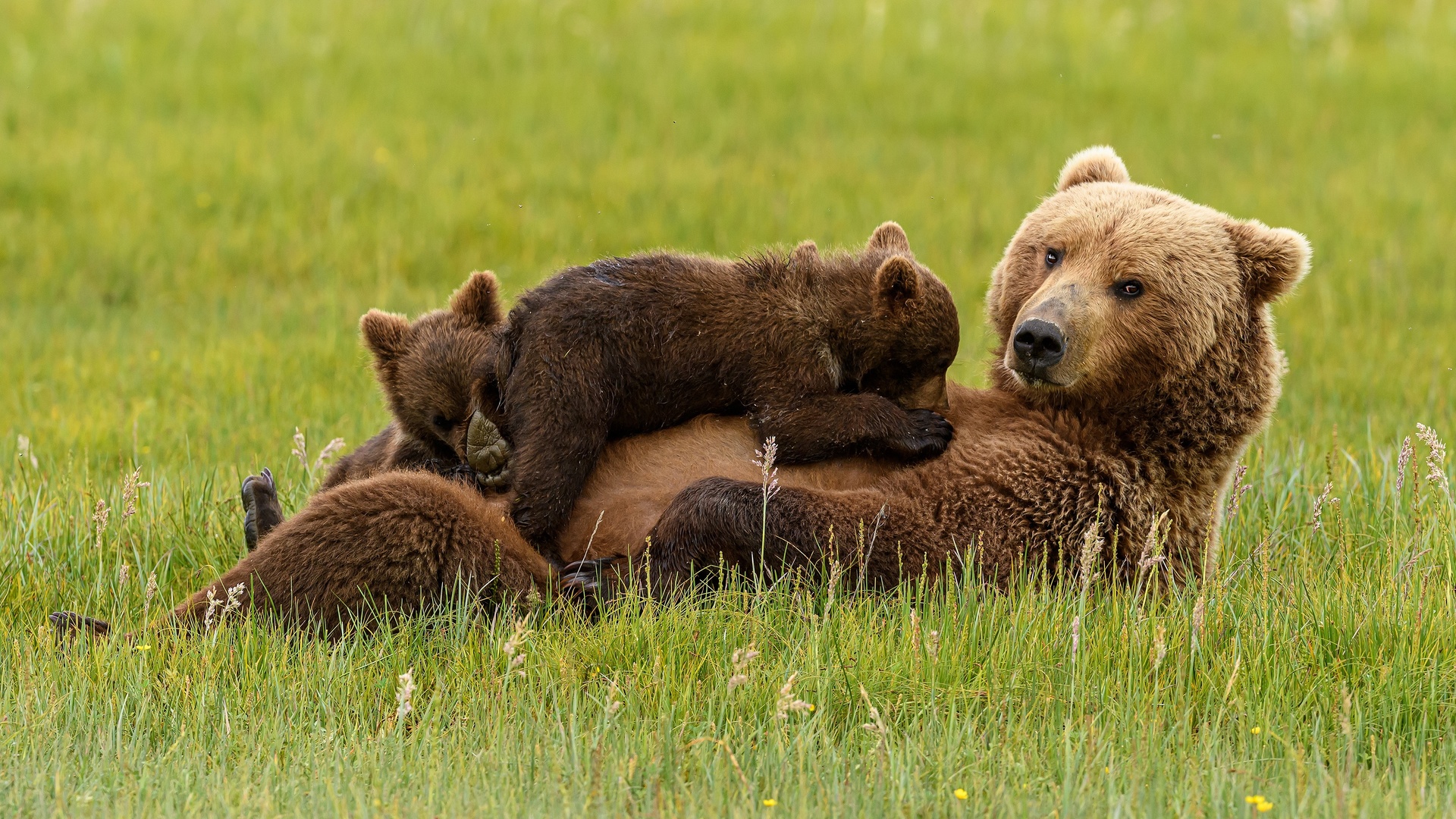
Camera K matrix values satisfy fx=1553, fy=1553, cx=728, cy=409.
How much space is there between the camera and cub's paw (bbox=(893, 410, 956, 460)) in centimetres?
498

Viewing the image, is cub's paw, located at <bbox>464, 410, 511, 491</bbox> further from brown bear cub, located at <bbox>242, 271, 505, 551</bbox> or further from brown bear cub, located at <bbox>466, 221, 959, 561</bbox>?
brown bear cub, located at <bbox>242, 271, 505, 551</bbox>

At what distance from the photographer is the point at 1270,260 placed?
5.01 m

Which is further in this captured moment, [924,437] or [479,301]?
[479,301]

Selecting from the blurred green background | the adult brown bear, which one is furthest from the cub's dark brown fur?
the blurred green background

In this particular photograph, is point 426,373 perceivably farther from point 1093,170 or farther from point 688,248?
point 688,248

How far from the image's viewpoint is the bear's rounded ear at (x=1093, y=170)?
5.67m

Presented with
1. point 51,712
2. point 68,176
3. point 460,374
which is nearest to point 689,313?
point 460,374

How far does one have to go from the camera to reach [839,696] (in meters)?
4.39

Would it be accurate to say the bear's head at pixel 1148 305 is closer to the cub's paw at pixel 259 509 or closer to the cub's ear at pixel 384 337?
the cub's ear at pixel 384 337

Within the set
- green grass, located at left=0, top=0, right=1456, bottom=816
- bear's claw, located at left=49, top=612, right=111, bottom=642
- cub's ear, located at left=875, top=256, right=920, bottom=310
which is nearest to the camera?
green grass, located at left=0, top=0, right=1456, bottom=816

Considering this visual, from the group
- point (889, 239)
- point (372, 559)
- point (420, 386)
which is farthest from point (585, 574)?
point (889, 239)

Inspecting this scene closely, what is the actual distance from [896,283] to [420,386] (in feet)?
5.79

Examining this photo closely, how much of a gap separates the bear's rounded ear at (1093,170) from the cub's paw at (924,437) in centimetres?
113

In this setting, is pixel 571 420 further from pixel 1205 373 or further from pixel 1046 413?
pixel 1205 373
